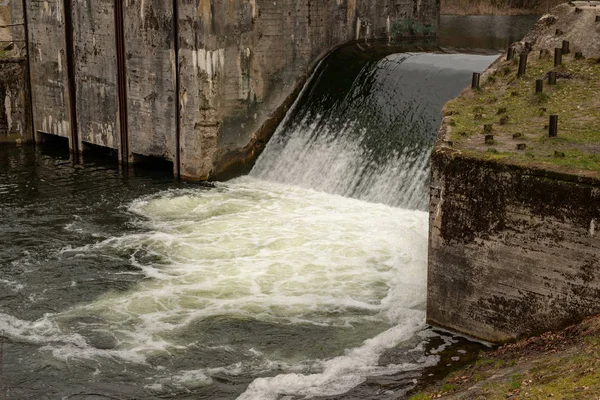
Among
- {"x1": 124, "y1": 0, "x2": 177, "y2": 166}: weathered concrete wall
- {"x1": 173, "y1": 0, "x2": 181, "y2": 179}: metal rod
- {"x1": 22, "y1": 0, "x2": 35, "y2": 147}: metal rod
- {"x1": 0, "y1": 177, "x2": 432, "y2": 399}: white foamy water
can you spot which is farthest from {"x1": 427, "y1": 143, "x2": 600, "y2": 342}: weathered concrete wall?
{"x1": 22, "y1": 0, "x2": 35, "y2": 147}: metal rod

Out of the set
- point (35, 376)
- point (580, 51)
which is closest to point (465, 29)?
point (580, 51)

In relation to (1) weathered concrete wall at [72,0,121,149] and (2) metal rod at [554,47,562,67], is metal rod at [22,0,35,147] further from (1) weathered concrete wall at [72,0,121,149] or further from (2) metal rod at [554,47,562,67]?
(2) metal rod at [554,47,562,67]

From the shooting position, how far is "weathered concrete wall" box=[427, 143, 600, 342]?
1030cm

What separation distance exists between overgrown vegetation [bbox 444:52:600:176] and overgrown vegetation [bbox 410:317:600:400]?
1962 millimetres

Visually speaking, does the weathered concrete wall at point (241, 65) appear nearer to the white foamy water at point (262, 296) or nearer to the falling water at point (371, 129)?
the falling water at point (371, 129)

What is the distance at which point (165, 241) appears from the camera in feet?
51.3

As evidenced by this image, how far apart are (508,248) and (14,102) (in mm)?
16037

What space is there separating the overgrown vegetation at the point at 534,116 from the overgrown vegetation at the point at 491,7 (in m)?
16.9

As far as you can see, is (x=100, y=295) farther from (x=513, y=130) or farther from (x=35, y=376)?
(x=513, y=130)

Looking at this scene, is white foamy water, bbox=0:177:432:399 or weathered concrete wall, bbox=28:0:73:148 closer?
white foamy water, bbox=0:177:432:399

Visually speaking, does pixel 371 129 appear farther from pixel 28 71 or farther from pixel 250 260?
pixel 28 71

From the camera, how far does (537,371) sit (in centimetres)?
923

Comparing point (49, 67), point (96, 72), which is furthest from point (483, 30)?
point (49, 67)

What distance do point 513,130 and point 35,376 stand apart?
282 inches
